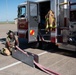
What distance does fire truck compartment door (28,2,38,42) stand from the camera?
33.2 ft

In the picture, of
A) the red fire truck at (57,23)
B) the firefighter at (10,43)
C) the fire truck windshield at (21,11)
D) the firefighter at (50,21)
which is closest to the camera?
the red fire truck at (57,23)

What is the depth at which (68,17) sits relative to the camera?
922cm

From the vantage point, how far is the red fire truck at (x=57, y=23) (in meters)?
8.85

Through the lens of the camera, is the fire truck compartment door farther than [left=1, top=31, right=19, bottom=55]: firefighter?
Yes

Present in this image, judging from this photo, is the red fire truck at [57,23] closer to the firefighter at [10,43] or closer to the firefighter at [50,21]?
the firefighter at [50,21]

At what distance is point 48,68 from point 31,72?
29.0 inches

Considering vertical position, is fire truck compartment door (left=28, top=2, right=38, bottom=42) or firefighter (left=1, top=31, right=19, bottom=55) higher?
fire truck compartment door (left=28, top=2, right=38, bottom=42)

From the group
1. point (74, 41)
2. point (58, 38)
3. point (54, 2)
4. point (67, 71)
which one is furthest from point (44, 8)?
point (67, 71)

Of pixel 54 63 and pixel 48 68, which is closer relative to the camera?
pixel 48 68

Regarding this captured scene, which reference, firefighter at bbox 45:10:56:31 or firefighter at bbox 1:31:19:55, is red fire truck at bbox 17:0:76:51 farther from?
firefighter at bbox 1:31:19:55

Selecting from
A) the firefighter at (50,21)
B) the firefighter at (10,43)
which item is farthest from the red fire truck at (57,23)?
the firefighter at (10,43)

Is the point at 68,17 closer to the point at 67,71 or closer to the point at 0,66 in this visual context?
the point at 67,71

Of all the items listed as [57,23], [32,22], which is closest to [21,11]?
[32,22]

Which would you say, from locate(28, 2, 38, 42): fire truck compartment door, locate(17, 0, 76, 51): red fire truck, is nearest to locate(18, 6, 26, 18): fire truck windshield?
locate(17, 0, 76, 51): red fire truck
